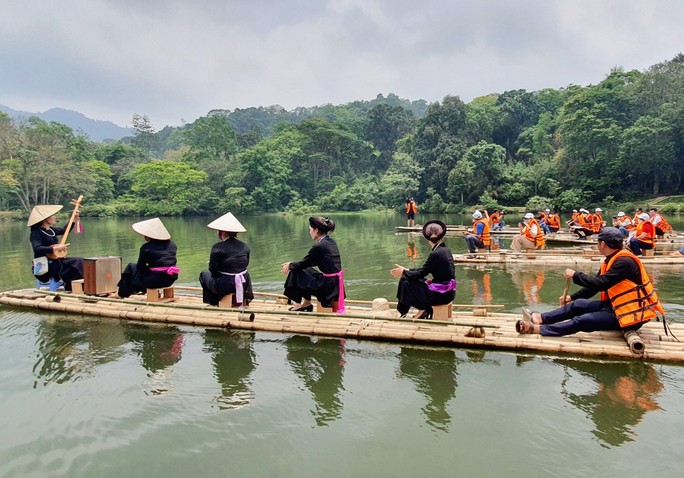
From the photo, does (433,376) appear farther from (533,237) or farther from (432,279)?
→ (533,237)

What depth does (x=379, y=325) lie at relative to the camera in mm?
6648

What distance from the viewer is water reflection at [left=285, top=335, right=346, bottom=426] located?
16.3 feet

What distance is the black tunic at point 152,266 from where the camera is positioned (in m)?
7.89

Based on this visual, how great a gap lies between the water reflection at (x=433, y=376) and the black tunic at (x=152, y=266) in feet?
13.8

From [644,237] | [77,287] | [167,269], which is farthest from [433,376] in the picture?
[644,237]

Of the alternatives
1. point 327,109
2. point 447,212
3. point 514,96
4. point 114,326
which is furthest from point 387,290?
point 327,109

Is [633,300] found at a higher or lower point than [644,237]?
lower

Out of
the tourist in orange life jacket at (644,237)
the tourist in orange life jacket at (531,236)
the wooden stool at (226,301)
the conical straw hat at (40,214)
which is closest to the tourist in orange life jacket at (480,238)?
the tourist in orange life jacket at (531,236)

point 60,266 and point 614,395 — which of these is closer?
point 614,395

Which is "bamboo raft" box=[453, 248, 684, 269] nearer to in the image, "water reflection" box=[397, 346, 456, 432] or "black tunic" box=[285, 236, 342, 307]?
"black tunic" box=[285, 236, 342, 307]

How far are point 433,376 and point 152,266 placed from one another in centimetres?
495

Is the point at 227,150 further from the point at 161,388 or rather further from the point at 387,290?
the point at 161,388

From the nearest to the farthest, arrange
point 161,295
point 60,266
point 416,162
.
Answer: point 161,295
point 60,266
point 416,162

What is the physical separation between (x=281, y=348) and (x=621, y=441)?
4117mm
